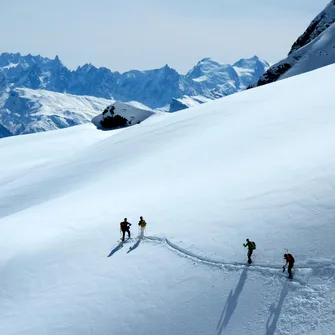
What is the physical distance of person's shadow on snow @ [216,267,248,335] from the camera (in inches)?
608

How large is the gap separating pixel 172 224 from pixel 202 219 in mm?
1861

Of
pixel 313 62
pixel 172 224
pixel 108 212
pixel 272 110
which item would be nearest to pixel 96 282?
pixel 172 224

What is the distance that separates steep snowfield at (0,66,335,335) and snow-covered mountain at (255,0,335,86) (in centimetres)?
6630

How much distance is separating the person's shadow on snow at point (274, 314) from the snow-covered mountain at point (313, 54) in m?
92.4

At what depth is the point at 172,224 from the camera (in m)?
23.4

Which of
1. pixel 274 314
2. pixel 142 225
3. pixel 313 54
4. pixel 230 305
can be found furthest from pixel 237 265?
pixel 313 54

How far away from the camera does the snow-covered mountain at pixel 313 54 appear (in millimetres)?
100500

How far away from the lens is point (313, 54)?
104062 mm

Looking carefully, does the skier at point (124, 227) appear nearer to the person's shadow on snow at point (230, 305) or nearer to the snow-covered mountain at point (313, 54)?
the person's shadow on snow at point (230, 305)

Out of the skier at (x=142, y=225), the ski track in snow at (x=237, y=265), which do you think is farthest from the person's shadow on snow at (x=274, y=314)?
the skier at (x=142, y=225)

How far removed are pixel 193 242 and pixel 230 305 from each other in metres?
5.10

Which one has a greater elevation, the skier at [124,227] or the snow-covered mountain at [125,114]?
the snow-covered mountain at [125,114]

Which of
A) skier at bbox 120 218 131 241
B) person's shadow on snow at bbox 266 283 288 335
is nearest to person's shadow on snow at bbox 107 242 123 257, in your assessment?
skier at bbox 120 218 131 241

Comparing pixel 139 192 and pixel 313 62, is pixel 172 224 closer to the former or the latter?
pixel 139 192
